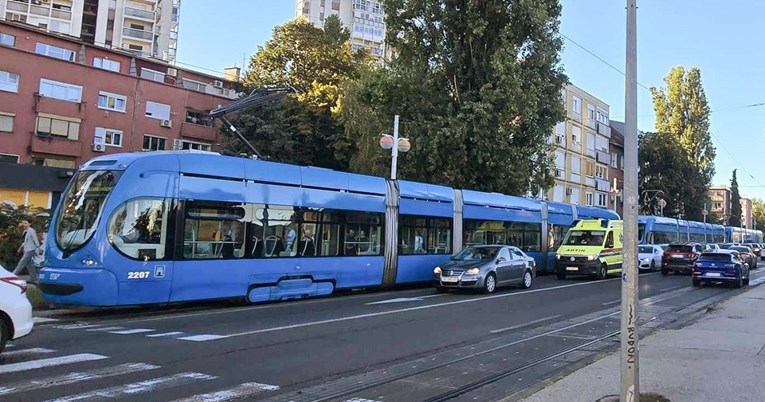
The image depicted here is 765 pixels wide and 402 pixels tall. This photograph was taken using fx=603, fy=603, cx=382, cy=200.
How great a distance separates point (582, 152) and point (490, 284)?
49.0 metres

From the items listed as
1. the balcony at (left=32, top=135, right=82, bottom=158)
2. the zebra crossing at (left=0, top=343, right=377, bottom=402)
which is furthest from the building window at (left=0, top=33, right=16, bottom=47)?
the zebra crossing at (left=0, top=343, right=377, bottom=402)

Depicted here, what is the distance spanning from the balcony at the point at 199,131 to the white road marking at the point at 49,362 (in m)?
36.4

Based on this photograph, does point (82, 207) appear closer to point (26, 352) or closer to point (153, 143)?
point (26, 352)

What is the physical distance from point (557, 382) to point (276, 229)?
944 cm

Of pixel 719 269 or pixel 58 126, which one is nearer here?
pixel 719 269

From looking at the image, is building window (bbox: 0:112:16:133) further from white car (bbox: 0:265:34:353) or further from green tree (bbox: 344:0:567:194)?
white car (bbox: 0:265:34:353)

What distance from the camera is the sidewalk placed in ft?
21.5

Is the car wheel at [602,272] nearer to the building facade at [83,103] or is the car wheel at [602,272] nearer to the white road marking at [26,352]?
the white road marking at [26,352]

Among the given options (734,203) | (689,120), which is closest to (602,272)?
(689,120)

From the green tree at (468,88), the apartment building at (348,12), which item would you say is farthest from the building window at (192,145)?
the apartment building at (348,12)

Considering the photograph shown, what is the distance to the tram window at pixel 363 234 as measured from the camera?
675 inches

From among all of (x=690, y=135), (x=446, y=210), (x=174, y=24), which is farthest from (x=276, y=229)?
(x=174, y=24)

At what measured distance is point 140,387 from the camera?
6.59 meters

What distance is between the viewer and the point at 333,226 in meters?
16.7
